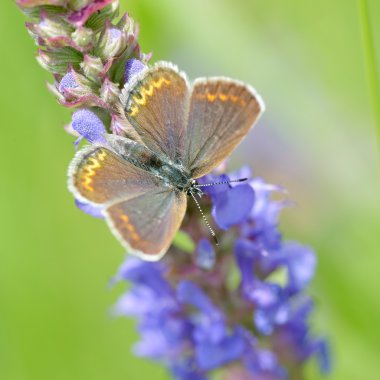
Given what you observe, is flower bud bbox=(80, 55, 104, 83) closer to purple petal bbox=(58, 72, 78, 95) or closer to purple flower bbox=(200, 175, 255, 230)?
purple petal bbox=(58, 72, 78, 95)

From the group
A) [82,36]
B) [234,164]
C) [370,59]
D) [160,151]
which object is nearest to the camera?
[82,36]

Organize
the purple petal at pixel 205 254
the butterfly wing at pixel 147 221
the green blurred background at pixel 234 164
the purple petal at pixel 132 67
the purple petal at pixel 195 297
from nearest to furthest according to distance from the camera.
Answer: the butterfly wing at pixel 147 221, the purple petal at pixel 132 67, the purple petal at pixel 205 254, the purple petal at pixel 195 297, the green blurred background at pixel 234 164

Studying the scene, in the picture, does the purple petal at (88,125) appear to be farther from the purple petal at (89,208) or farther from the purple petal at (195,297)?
the purple petal at (195,297)

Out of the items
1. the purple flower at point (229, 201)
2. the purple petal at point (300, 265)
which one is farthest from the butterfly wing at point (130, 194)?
the purple petal at point (300, 265)

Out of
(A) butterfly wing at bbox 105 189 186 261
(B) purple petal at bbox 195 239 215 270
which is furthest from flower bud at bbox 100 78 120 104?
(B) purple petal at bbox 195 239 215 270

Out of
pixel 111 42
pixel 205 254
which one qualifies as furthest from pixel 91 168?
pixel 205 254

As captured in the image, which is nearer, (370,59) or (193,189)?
(193,189)

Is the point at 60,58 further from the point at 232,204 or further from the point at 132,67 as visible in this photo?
the point at 232,204
